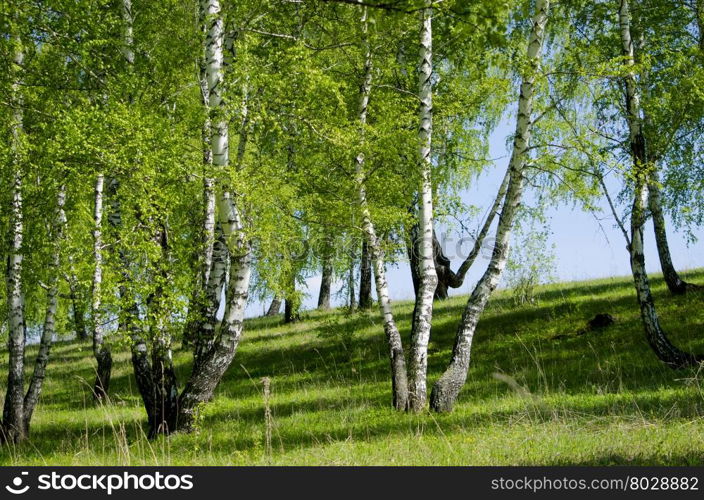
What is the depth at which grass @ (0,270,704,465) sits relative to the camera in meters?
7.88

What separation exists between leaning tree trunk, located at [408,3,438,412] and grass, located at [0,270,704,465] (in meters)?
0.60

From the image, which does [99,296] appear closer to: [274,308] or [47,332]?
[47,332]

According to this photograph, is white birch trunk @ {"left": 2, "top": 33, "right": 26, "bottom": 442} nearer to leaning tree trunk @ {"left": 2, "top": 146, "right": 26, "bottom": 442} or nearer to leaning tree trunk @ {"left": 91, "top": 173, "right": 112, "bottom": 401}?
leaning tree trunk @ {"left": 2, "top": 146, "right": 26, "bottom": 442}

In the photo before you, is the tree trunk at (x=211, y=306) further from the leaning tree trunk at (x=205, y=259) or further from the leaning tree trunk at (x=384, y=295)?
the leaning tree trunk at (x=384, y=295)

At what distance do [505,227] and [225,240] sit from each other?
430cm

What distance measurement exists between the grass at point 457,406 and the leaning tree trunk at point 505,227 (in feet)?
1.46

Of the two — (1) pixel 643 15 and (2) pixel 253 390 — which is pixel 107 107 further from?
(1) pixel 643 15

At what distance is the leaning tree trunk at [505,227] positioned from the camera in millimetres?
10961

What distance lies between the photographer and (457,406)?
38.3 feet

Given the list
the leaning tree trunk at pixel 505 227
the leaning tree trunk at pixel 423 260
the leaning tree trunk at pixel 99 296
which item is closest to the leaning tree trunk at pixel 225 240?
the leaning tree trunk at pixel 99 296

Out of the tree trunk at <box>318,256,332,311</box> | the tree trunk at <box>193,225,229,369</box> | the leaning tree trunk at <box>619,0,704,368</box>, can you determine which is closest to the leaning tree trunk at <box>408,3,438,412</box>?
the tree trunk at <box>193,225,229,369</box>

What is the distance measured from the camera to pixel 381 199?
44.2 ft

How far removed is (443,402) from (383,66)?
627 cm
